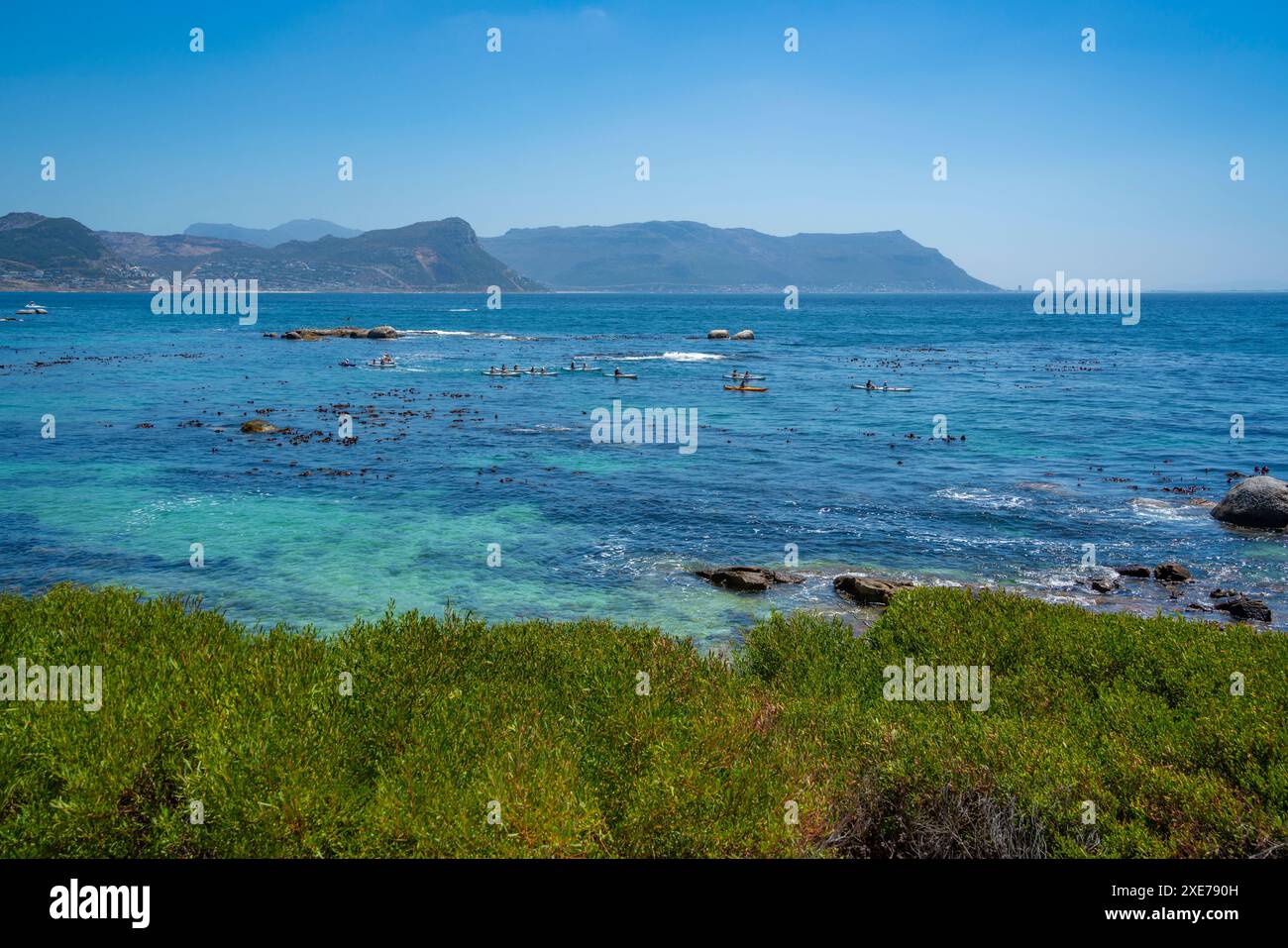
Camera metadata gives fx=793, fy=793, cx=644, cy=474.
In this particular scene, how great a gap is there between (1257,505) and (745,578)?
20410 mm

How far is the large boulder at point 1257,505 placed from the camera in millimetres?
28719

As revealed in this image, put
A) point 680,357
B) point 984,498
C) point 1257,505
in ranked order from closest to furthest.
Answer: point 1257,505, point 984,498, point 680,357

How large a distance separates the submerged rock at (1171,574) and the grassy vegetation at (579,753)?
1107 centimetres

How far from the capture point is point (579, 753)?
31.5 ft

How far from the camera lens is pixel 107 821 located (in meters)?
7.77

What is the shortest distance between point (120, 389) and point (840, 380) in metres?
60.1

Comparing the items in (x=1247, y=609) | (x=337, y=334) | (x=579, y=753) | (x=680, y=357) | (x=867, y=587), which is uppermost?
(x=337, y=334)

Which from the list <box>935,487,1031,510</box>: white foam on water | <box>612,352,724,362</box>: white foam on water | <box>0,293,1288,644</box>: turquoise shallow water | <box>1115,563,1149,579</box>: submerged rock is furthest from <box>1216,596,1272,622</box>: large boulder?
<box>612,352,724,362</box>: white foam on water

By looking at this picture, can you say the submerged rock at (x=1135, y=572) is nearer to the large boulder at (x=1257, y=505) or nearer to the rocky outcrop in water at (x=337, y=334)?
the large boulder at (x=1257, y=505)

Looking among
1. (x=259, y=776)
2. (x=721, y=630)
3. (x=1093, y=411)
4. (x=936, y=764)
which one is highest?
(x=1093, y=411)

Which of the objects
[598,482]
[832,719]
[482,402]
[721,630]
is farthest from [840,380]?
[832,719]

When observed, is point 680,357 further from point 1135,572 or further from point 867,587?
point 867,587

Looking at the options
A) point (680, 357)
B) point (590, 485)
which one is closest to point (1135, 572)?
point (590, 485)

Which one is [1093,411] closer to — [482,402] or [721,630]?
[482,402]
